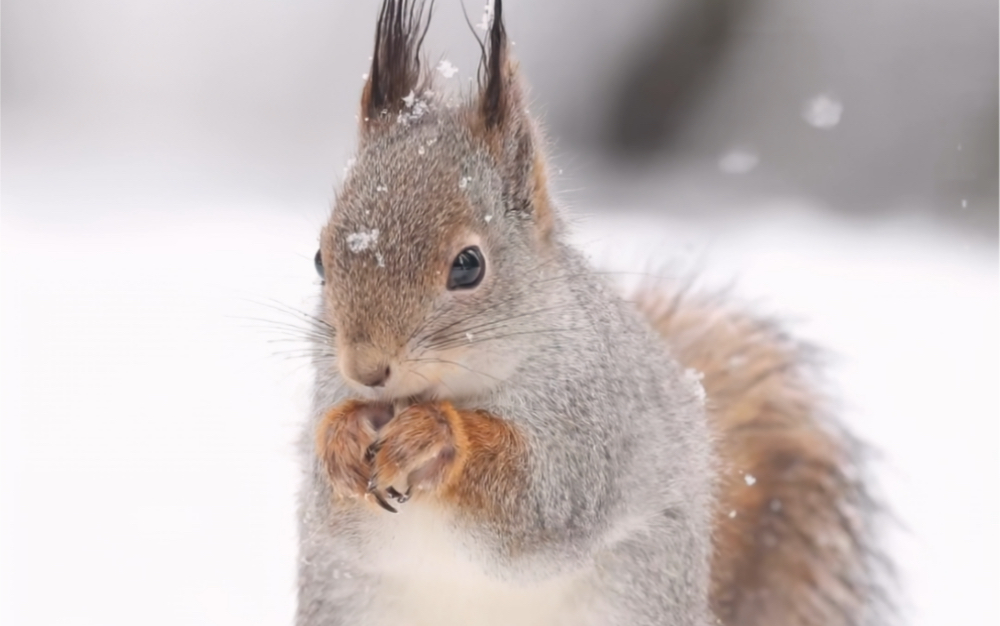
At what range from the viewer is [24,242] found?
2516 millimetres

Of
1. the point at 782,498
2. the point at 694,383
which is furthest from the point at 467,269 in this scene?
the point at 782,498

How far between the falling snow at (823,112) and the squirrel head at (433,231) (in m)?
2.22

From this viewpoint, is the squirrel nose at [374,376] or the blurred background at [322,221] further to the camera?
the blurred background at [322,221]

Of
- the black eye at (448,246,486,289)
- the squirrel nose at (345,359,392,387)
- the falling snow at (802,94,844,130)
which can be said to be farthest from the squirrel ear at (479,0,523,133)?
the falling snow at (802,94,844,130)

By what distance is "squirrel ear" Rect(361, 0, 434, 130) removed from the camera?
1.07 meters

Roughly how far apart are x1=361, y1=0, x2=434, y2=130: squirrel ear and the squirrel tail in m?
0.59

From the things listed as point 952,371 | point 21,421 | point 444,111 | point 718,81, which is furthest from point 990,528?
point 718,81

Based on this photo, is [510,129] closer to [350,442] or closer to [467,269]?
[467,269]

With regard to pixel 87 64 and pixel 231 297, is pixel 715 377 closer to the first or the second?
pixel 231 297

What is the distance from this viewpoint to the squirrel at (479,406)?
3.10ft

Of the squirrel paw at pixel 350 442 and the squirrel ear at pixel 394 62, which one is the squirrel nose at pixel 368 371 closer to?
the squirrel paw at pixel 350 442

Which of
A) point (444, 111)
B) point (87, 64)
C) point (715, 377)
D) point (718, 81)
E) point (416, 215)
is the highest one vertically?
point (718, 81)

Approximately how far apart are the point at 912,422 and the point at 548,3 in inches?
72.4

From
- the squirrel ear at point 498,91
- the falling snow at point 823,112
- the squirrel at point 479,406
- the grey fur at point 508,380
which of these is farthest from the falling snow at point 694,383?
the falling snow at point 823,112
